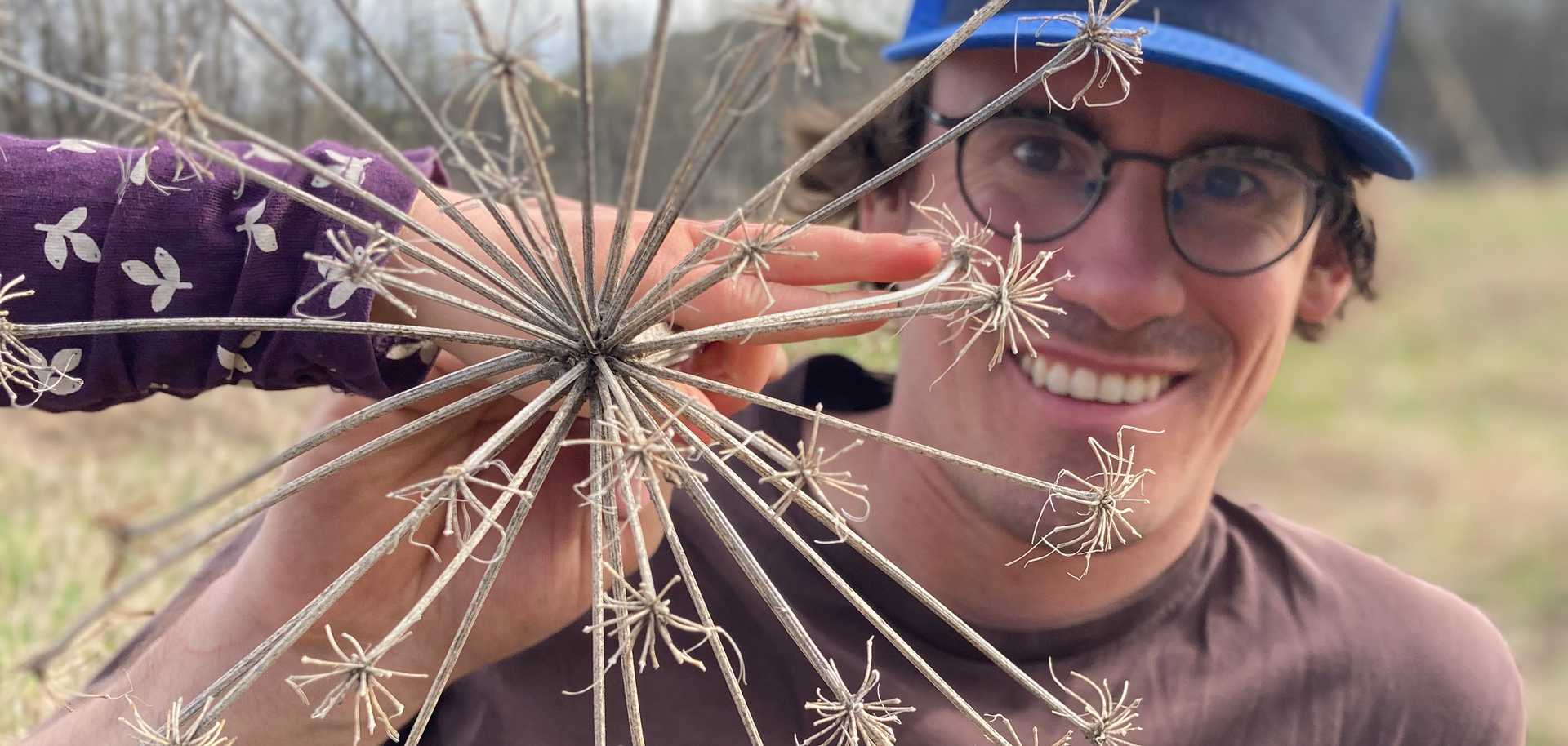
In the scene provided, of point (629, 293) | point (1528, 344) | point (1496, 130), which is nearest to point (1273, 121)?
point (629, 293)

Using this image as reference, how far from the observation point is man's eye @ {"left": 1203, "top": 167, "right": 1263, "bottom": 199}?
172cm

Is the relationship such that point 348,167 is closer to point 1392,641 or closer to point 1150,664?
point 1150,664

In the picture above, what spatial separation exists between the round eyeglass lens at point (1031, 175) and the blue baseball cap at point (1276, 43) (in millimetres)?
122

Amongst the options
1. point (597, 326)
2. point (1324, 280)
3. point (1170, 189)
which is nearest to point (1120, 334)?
point (1170, 189)

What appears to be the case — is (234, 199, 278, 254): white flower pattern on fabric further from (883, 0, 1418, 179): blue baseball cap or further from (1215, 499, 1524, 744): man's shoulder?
(1215, 499, 1524, 744): man's shoulder

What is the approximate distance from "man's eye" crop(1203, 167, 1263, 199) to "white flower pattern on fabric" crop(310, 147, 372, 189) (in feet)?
3.42

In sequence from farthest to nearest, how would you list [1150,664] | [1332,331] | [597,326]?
[1332,331] < [1150,664] < [597,326]

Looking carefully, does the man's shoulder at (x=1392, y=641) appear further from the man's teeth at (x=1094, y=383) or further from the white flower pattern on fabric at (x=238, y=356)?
the white flower pattern on fabric at (x=238, y=356)

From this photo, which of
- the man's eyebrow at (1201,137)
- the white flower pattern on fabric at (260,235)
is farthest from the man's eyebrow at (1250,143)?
the white flower pattern on fabric at (260,235)

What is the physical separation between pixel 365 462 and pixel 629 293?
1.89 feet

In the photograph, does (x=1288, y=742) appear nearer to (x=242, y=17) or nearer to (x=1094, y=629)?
(x=1094, y=629)

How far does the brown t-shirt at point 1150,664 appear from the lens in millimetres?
Result: 1772

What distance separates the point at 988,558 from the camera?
1.92 meters

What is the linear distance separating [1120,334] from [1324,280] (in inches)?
23.0
